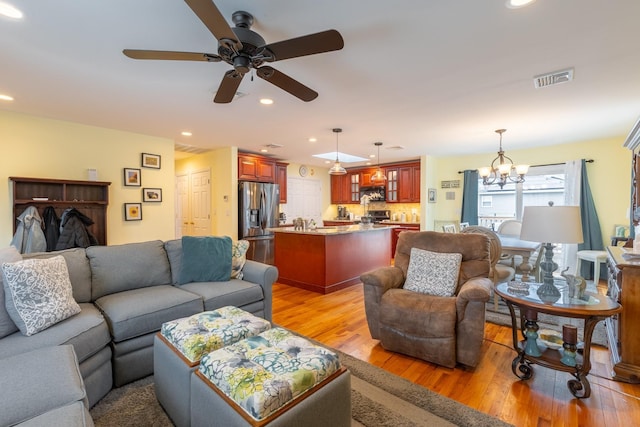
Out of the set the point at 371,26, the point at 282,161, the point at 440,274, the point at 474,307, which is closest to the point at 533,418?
the point at 474,307

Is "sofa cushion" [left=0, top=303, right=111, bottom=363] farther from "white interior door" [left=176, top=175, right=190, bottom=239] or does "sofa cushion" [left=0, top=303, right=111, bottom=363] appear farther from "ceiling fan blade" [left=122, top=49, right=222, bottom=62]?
"white interior door" [left=176, top=175, right=190, bottom=239]

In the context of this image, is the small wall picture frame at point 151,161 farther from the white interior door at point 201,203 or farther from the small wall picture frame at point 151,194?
the white interior door at point 201,203

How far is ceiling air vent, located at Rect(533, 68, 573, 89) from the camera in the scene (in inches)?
99.4

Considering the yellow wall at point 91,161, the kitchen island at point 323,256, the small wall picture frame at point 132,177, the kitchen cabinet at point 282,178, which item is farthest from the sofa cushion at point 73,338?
the kitchen cabinet at point 282,178

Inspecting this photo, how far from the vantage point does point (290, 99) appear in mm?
3137

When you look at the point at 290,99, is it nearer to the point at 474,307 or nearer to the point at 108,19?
the point at 108,19

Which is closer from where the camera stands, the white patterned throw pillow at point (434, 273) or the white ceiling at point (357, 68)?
the white ceiling at point (357, 68)

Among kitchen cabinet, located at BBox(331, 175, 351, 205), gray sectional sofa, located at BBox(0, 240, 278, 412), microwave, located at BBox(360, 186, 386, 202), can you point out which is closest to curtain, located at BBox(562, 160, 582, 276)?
microwave, located at BBox(360, 186, 386, 202)

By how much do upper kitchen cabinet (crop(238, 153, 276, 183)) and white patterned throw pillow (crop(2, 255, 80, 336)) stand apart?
4.01 m

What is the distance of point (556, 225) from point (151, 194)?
5.33 meters

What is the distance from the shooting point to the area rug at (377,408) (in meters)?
1.67

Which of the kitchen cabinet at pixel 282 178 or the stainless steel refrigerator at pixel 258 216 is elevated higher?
the kitchen cabinet at pixel 282 178

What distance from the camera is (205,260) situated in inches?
112

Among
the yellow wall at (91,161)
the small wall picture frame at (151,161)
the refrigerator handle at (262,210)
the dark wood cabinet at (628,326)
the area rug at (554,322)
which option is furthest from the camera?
the refrigerator handle at (262,210)
